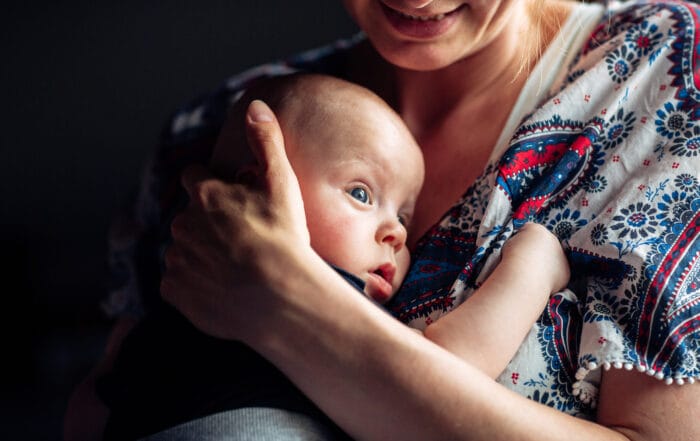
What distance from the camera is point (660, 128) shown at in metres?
0.95

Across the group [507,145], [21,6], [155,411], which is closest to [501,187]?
[507,145]

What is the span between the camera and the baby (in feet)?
2.87

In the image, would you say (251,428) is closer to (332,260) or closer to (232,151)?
(332,260)

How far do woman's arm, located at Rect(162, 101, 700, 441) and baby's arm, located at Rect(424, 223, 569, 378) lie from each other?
0.04 metres

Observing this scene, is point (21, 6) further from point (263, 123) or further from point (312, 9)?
point (263, 123)

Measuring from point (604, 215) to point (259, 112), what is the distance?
449 millimetres

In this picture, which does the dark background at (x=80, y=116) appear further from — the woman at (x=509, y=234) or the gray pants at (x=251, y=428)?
the gray pants at (x=251, y=428)

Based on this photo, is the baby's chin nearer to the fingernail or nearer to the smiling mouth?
the fingernail

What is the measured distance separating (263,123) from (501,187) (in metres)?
0.31

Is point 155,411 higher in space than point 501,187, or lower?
lower

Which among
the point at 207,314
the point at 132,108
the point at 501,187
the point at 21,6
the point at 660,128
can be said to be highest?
the point at 660,128

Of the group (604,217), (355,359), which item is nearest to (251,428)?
(355,359)

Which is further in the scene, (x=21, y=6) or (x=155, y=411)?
(x=21, y=6)

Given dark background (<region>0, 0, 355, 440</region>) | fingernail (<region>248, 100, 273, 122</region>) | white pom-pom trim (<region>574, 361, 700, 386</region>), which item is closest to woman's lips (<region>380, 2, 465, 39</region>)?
fingernail (<region>248, 100, 273, 122</region>)
